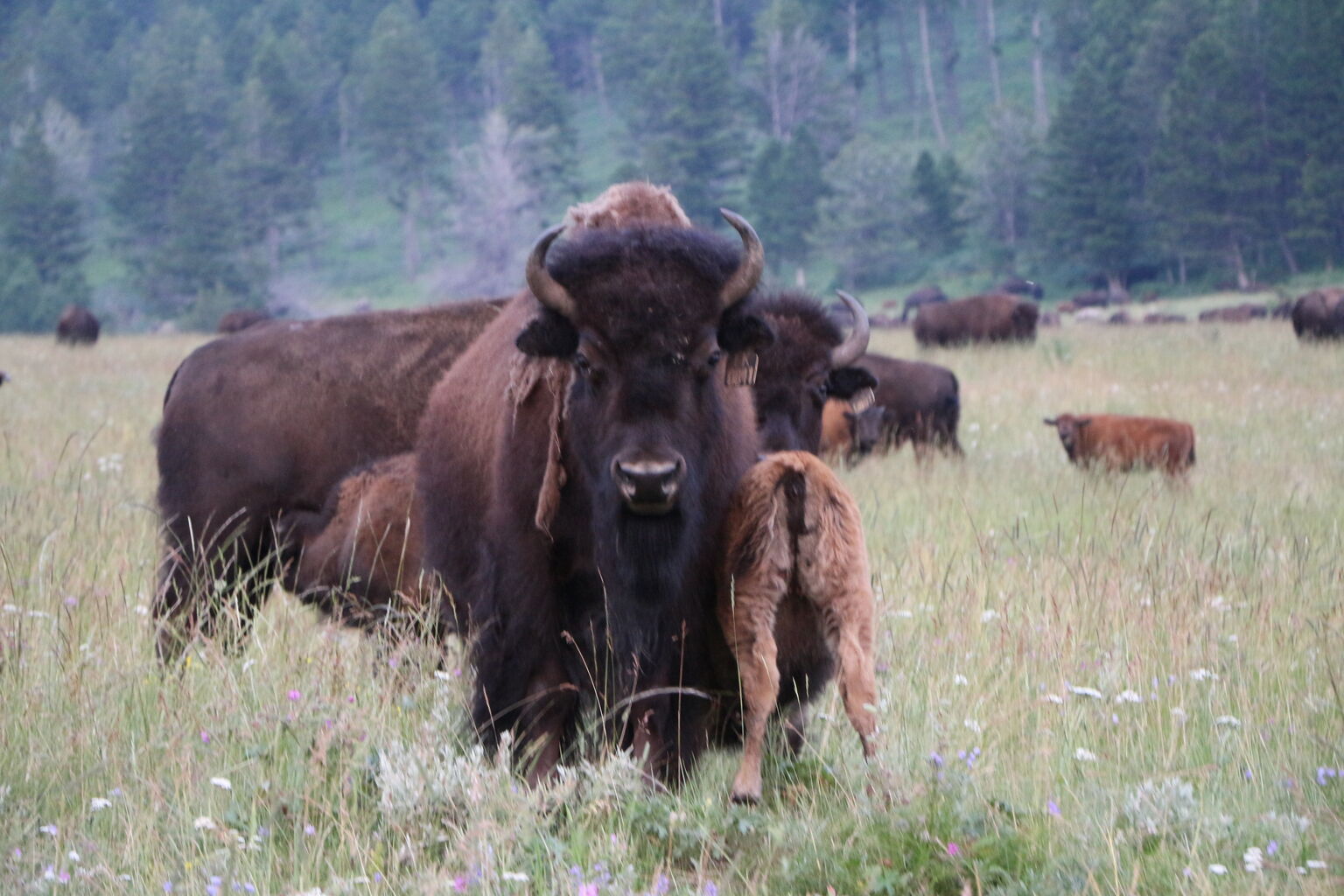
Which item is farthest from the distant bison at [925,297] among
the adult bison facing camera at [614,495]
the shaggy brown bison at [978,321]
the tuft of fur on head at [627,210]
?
the adult bison facing camera at [614,495]

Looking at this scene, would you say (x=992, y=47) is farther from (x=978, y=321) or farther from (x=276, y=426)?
(x=276, y=426)

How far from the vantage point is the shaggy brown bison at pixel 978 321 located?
3055cm

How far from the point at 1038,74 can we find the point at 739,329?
257ft

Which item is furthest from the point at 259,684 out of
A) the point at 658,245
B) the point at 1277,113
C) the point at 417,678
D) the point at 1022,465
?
the point at 1277,113

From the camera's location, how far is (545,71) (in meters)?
74.2

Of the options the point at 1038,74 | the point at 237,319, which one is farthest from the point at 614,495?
the point at 1038,74

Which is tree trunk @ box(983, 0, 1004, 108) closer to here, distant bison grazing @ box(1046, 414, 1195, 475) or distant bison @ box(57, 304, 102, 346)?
distant bison @ box(57, 304, 102, 346)

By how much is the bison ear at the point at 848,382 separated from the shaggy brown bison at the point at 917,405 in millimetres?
6346

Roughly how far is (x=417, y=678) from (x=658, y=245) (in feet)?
6.86

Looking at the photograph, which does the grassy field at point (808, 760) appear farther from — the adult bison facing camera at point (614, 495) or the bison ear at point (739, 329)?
the bison ear at point (739, 329)

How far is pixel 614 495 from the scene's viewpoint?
398 cm

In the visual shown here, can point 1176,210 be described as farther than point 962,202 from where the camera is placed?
No

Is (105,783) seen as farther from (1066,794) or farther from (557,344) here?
(1066,794)

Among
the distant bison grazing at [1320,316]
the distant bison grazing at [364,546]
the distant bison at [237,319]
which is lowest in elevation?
the distant bison grazing at [1320,316]
